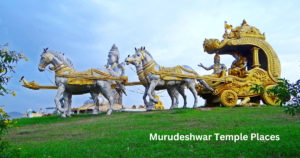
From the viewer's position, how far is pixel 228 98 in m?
12.5

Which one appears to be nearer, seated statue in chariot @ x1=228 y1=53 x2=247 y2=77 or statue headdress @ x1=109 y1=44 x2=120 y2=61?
seated statue in chariot @ x1=228 y1=53 x2=247 y2=77

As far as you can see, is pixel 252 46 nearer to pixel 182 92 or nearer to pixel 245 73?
pixel 245 73

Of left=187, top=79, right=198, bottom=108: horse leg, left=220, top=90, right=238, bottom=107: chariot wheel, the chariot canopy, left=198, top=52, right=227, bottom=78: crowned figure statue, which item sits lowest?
left=220, top=90, right=238, bottom=107: chariot wheel

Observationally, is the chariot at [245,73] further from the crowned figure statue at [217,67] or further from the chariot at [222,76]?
the crowned figure statue at [217,67]

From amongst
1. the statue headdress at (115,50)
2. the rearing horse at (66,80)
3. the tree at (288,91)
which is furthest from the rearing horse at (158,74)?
the tree at (288,91)

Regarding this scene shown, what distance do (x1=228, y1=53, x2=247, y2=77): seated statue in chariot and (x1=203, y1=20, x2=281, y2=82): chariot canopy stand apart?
0.49 m

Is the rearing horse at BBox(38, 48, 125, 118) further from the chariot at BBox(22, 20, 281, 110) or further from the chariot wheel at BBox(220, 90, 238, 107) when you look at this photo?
the chariot wheel at BBox(220, 90, 238, 107)

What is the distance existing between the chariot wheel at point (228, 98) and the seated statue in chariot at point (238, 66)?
140cm

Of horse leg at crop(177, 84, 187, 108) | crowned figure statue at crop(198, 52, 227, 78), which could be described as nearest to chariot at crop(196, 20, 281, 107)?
crowned figure statue at crop(198, 52, 227, 78)

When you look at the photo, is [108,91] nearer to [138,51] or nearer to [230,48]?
[138,51]

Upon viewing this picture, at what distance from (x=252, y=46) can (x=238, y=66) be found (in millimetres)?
1279

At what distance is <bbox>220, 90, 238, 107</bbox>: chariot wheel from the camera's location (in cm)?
1252

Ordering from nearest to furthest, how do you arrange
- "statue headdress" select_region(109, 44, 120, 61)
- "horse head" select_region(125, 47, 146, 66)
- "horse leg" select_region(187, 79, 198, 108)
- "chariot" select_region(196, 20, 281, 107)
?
1. "horse head" select_region(125, 47, 146, 66)
2. "chariot" select_region(196, 20, 281, 107)
3. "horse leg" select_region(187, 79, 198, 108)
4. "statue headdress" select_region(109, 44, 120, 61)

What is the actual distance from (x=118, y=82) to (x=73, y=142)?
649 centimetres
